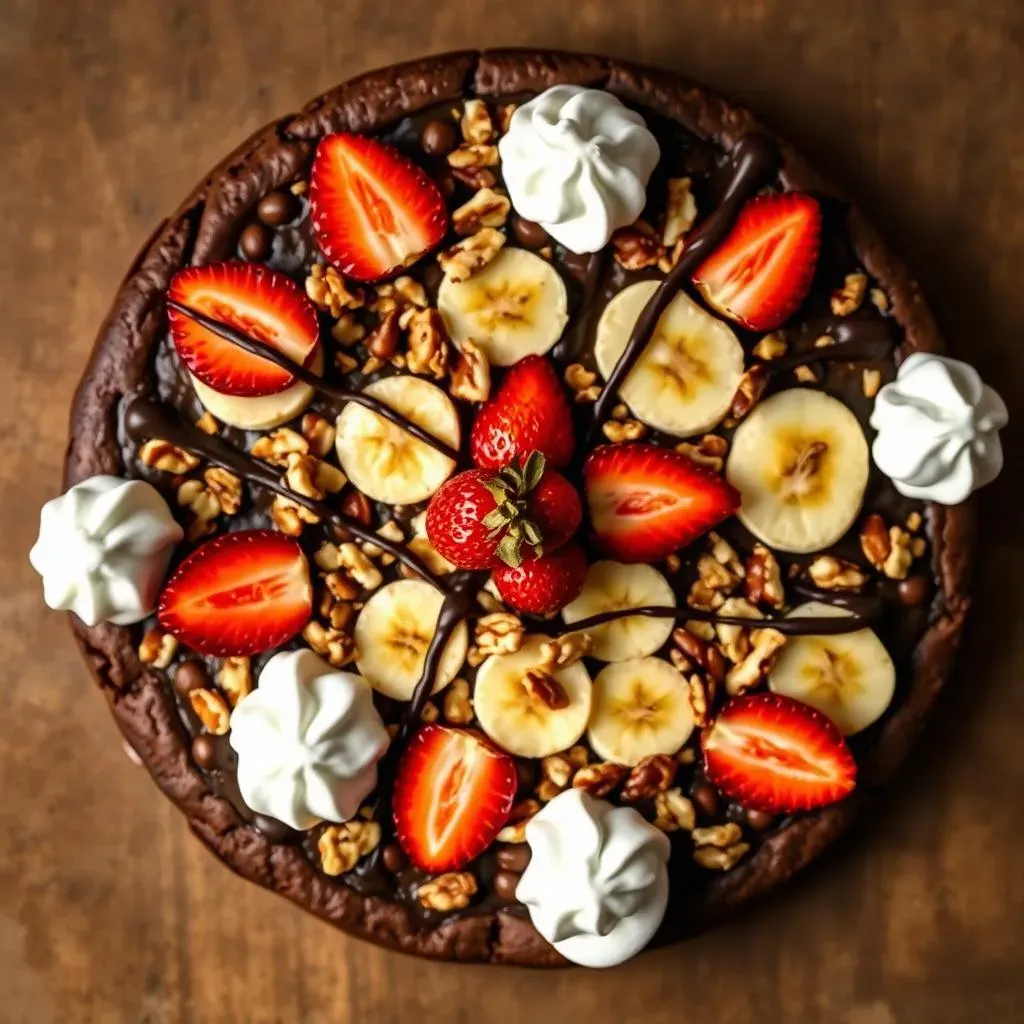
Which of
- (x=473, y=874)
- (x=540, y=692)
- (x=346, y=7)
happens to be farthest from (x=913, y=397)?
(x=346, y=7)

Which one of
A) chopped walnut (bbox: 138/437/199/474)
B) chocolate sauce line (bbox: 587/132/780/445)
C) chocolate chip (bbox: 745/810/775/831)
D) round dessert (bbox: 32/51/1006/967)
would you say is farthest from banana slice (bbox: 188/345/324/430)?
chocolate chip (bbox: 745/810/775/831)

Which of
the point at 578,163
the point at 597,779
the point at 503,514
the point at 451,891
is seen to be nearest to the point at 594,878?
the point at 597,779

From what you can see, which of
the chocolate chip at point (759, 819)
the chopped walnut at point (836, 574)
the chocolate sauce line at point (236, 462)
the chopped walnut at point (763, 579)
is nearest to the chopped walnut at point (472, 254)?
the chocolate sauce line at point (236, 462)

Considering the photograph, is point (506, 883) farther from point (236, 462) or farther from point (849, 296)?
point (849, 296)

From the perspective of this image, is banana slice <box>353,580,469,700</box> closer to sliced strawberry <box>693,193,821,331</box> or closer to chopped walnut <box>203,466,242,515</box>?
chopped walnut <box>203,466,242,515</box>

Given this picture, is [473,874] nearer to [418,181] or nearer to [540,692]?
[540,692]

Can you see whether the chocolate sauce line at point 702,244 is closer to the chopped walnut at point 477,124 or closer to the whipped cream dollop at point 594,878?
the chopped walnut at point 477,124
